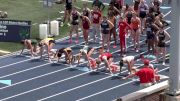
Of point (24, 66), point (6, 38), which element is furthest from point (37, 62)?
point (6, 38)

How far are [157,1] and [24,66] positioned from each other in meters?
6.81

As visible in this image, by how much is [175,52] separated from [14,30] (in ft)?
40.8

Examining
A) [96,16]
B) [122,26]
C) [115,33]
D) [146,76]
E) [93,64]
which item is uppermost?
[96,16]

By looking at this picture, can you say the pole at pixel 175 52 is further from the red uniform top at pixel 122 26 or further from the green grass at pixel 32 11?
the green grass at pixel 32 11

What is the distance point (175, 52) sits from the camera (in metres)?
14.5

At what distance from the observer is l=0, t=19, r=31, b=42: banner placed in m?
25.4

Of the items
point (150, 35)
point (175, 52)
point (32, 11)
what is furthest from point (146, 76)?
point (32, 11)

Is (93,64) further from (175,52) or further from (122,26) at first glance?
(175,52)

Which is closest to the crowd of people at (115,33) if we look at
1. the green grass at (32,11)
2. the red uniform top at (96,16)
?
the red uniform top at (96,16)

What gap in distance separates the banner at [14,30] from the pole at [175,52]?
11601 millimetres

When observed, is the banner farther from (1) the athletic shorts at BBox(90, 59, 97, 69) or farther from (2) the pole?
(2) the pole

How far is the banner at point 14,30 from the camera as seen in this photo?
25375 millimetres

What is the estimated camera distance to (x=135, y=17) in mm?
24156

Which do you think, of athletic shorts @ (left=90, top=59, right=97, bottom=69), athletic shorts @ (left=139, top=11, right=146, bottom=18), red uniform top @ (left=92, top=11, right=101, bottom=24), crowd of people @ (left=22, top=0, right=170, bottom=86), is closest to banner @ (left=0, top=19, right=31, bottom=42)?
crowd of people @ (left=22, top=0, right=170, bottom=86)
